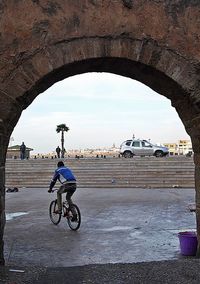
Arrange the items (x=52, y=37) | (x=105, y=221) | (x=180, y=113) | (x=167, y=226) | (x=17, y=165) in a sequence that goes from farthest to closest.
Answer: (x=17, y=165) < (x=105, y=221) < (x=167, y=226) < (x=180, y=113) < (x=52, y=37)

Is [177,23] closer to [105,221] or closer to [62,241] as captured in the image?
[62,241]

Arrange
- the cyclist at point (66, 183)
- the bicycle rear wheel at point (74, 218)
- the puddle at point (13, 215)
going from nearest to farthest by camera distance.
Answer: the bicycle rear wheel at point (74, 218), the cyclist at point (66, 183), the puddle at point (13, 215)

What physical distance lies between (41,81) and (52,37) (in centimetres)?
57

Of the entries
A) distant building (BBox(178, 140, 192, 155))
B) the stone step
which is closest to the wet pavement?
the stone step

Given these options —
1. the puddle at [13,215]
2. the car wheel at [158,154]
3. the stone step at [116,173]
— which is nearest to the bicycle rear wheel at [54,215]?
the puddle at [13,215]

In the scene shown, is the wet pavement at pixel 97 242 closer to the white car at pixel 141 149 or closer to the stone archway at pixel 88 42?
the stone archway at pixel 88 42

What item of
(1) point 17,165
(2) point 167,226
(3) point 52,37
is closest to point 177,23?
(3) point 52,37

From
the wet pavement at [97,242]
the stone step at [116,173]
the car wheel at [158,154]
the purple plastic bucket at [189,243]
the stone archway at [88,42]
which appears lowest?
the wet pavement at [97,242]

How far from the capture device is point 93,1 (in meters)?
5.77

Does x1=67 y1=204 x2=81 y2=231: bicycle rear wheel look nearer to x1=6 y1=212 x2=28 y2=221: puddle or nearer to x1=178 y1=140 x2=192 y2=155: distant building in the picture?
x1=6 y1=212 x2=28 y2=221: puddle

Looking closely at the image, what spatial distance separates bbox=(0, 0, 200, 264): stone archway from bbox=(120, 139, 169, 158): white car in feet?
91.6

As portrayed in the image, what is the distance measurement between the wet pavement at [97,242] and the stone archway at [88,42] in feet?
4.36

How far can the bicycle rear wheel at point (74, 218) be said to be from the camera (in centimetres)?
1000

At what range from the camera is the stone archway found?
5.65 m
